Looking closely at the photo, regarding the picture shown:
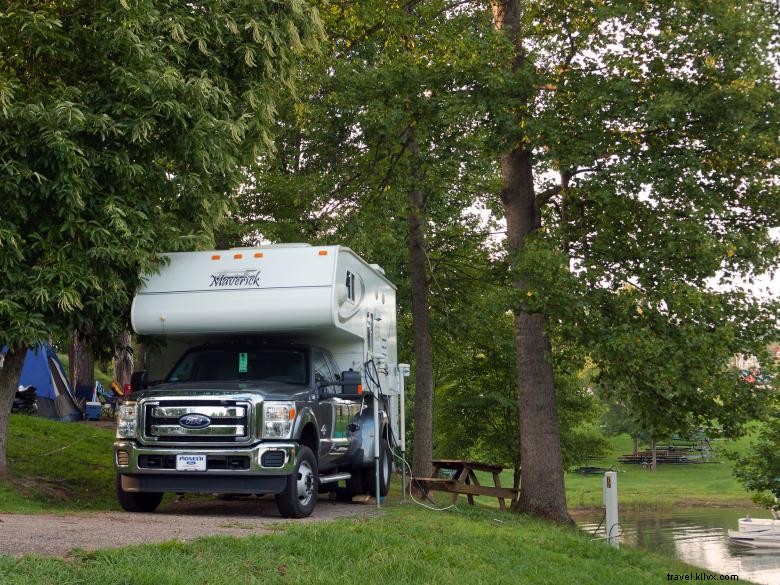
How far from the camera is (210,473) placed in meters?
11.1

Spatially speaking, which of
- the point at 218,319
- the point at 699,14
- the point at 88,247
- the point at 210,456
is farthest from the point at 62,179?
the point at 699,14

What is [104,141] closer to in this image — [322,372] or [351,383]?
[322,372]

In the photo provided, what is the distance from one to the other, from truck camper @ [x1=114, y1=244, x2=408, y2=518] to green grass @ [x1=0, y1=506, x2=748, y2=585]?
135 cm

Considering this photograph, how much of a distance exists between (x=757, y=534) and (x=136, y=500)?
29392mm

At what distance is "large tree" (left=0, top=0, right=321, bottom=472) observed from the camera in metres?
12.0

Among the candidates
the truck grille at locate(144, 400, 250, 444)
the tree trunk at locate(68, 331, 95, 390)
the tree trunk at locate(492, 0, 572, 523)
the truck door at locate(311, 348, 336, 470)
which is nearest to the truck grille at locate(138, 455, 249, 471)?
the truck grille at locate(144, 400, 250, 444)

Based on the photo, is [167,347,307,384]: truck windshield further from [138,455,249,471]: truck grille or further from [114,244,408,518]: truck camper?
[138,455,249,471]: truck grille

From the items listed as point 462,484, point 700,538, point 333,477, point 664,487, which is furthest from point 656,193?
point 664,487

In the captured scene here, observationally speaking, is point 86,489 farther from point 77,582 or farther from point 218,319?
point 77,582

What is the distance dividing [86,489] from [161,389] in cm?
389

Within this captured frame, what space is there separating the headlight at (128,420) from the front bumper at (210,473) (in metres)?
0.13

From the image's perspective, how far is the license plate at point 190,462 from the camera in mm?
11102

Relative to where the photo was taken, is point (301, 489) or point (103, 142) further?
point (103, 142)

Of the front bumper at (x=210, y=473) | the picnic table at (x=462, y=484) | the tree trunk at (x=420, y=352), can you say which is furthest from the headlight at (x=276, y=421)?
the tree trunk at (x=420, y=352)
